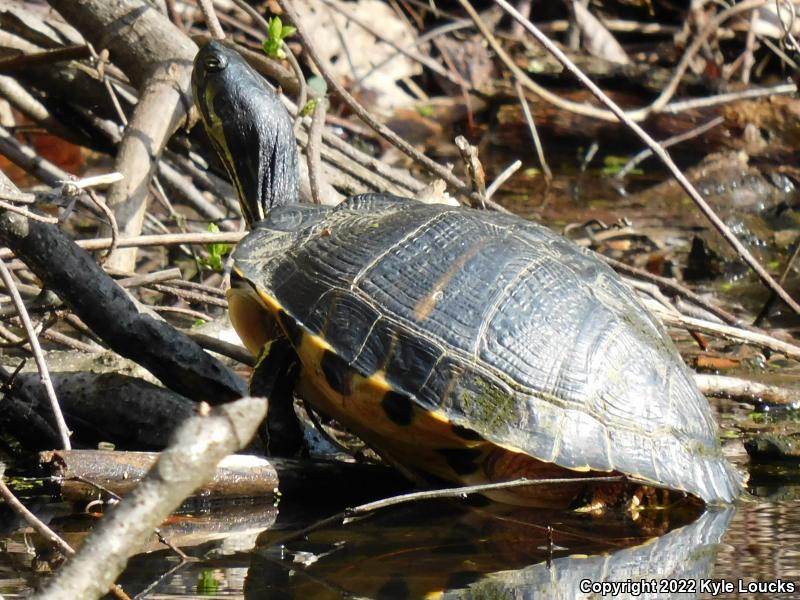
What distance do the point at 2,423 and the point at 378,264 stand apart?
1331mm

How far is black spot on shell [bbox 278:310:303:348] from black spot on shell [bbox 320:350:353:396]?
4.6 inches

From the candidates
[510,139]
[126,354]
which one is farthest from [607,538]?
[510,139]


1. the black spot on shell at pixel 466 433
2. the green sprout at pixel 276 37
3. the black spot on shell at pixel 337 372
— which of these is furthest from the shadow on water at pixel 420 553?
the green sprout at pixel 276 37

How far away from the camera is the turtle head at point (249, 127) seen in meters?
4.32

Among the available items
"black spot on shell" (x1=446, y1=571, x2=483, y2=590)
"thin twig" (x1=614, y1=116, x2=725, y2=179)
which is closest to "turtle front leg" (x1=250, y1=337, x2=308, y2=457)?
"black spot on shell" (x1=446, y1=571, x2=483, y2=590)

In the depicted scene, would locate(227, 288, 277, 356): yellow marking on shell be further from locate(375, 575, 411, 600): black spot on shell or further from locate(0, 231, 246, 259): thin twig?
locate(375, 575, 411, 600): black spot on shell

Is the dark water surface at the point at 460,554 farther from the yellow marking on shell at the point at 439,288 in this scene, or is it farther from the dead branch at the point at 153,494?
the dead branch at the point at 153,494

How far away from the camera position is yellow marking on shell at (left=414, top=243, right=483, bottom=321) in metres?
3.46

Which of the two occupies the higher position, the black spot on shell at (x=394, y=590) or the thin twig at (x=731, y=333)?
the thin twig at (x=731, y=333)

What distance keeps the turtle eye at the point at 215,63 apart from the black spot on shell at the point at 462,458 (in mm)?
1796

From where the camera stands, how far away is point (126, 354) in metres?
3.52

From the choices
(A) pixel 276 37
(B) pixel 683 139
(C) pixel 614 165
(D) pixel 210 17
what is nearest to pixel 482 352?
(A) pixel 276 37

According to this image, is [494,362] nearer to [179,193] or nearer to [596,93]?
[596,93]

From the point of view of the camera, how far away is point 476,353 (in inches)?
133
